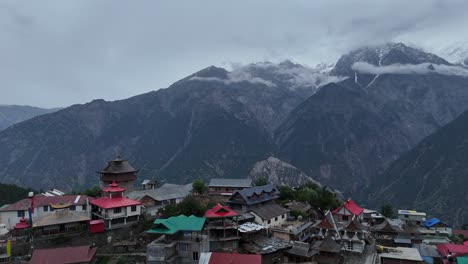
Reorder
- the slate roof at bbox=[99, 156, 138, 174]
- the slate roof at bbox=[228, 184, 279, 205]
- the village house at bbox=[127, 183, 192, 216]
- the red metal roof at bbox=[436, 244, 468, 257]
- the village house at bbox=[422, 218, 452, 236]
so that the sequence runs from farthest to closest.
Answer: the village house at bbox=[422, 218, 452, 236] → the slate roof at bbox=[99, 156, 138, 174] → the village house at bbox=[127, 183, 192, 216] → the slate roof at bbox=[228, 184, 279, 205] → the red metal roof at bbox=[436, 244, 468, 257]

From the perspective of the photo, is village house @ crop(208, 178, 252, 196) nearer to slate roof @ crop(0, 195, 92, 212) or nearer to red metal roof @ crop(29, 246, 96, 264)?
slate roof @ crop(0, 195, 92, 212)

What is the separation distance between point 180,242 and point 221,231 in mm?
6229

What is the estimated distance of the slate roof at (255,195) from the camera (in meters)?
69.9

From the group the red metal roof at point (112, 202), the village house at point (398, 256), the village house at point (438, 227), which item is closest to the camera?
the village house at point (398, 256)

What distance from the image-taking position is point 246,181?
97.4 m

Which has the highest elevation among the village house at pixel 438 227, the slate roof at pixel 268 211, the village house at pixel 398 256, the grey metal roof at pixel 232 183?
the grey metal roof at pixel 232 183

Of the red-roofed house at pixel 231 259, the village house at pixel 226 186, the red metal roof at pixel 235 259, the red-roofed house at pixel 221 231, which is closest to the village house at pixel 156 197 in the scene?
the village house at pixel 226 186

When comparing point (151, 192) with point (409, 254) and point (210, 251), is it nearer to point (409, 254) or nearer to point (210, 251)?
point (210, 251)

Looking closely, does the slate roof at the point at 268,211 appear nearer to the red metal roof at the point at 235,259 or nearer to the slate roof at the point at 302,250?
the slate roof at the point at 302,250

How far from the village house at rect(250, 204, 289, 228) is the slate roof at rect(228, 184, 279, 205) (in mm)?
2210

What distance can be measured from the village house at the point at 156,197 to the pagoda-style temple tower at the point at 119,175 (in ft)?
20.8

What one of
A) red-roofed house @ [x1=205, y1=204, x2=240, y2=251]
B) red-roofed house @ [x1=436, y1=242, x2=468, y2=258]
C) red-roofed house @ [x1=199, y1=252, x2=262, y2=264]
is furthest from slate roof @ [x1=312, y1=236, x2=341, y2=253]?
red-roofed house @ [x1=436, y1=242, x2=468, y2=258]

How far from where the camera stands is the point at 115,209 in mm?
62156

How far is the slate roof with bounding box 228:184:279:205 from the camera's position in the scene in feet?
229
